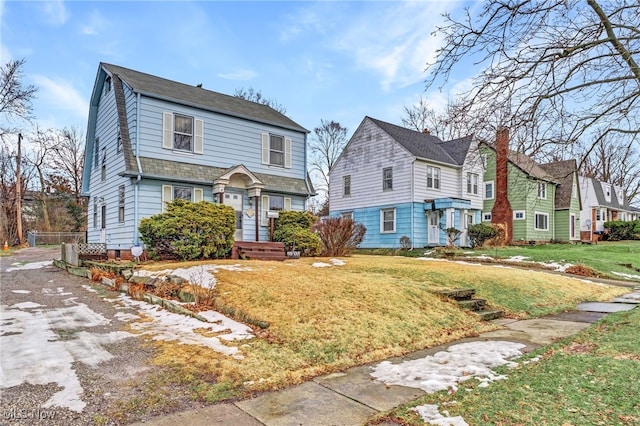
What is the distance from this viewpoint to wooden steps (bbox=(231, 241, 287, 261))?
12.3 meters

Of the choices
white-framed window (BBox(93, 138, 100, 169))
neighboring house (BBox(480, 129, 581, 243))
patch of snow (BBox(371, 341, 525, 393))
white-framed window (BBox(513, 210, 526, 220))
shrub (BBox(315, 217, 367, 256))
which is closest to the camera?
patch of snow (BBox(371, 341, 525, 393))

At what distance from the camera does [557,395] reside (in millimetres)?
3277

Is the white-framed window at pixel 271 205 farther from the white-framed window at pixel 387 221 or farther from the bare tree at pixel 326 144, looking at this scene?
the bare tree at pixel 326 144

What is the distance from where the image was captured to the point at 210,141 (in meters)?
14.4

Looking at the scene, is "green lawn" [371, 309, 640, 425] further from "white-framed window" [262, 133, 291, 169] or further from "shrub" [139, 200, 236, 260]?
"white-framed window" [262, 133, 291, 169]

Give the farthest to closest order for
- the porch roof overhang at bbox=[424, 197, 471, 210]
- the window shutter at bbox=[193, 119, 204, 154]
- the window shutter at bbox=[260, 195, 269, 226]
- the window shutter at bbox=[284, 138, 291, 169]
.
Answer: the porch roof overhang at bbox=[424, 197, 471, 210], the window shutter at bbox=[284, 138, 291, 169], the window shutter at bbox=[260, 195, 269, 226], the window shutter at bbox=[193, 119, 204, 154]

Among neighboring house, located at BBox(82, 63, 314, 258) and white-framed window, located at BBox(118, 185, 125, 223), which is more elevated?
neighboring house, located at BBox(82, 63, 314, 258)

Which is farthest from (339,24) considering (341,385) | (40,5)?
(341,385)

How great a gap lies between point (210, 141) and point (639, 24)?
12.4 m

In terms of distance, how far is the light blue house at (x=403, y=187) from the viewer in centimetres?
2059

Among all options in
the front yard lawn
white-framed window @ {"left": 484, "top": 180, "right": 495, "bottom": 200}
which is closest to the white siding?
white-framed window @ {"left": 484, "top": 180, "right": 495, "bottom": 200}

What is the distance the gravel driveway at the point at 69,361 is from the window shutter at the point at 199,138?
743 cm

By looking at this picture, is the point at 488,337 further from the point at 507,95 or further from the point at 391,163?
the point at 391,163

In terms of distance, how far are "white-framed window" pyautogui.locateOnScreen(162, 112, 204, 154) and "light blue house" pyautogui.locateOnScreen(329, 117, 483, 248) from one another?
36.6ft
